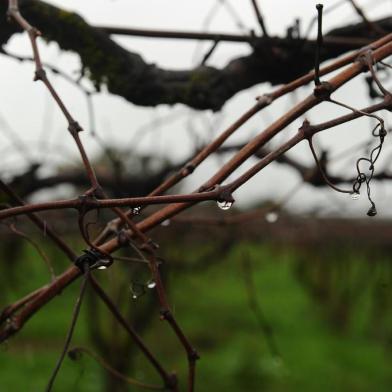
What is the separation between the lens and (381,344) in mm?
11922

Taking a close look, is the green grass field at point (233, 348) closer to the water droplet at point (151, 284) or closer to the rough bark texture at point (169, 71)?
the rough bark texture at point (169, 71)

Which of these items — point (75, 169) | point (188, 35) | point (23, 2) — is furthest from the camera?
point (75, 169)

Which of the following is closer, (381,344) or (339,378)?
(339,378)

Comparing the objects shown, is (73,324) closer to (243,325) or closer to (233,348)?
(233,348)

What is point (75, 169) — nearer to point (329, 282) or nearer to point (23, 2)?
point (23, 2)

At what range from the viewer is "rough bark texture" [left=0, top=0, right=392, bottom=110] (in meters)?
1.79

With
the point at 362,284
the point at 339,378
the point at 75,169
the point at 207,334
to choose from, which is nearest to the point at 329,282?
the point at 362,284

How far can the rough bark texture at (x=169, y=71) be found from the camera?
179 cm

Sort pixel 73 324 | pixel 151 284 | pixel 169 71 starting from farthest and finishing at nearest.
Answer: pixel 169 71
pixel 151 284
pixel 73 324

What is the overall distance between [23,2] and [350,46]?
0.85m

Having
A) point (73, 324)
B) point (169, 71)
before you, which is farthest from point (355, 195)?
point (169, 71)

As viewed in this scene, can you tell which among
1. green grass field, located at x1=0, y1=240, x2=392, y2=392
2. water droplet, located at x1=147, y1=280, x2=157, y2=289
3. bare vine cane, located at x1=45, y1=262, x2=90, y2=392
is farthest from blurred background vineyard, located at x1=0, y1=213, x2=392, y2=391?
bare vine cane, located at x1=45, y1=262, x2=90, y2=392

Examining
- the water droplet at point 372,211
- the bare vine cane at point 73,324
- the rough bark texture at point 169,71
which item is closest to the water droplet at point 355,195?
the water droplet at point 372,211

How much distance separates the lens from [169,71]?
1942 millimetres
